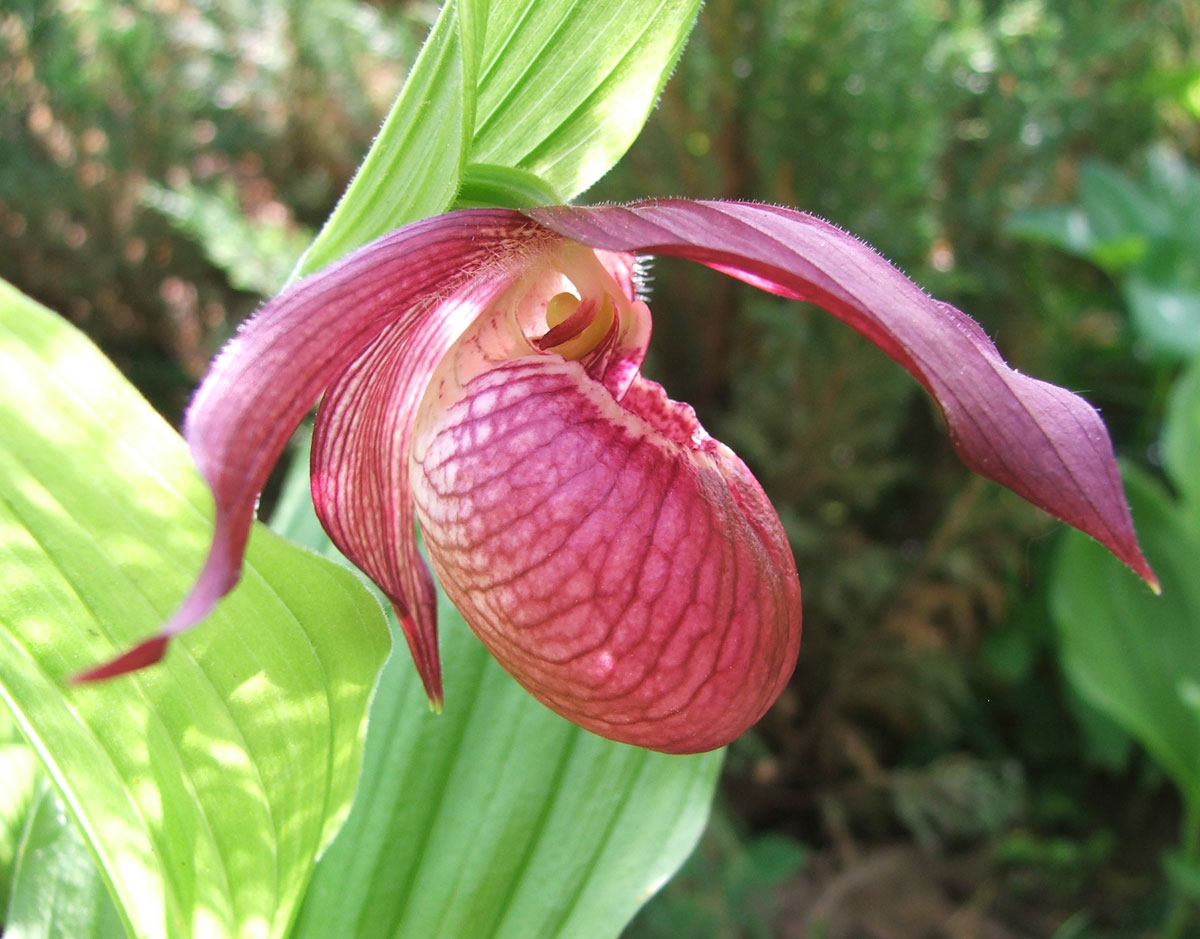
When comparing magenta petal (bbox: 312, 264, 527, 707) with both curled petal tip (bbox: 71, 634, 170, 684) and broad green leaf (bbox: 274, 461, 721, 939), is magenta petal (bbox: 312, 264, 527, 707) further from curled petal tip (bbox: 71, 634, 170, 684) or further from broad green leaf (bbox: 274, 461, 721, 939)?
curled petal tip (bbox: 71, 634, 170, 684)

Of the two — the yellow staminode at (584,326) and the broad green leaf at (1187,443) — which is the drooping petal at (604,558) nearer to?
→ the yellow staminode at (584,326)

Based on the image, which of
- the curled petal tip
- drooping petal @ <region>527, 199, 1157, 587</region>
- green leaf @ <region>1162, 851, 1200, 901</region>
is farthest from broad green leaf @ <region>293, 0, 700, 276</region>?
green leaf @ <region>1162, 851, 1200, 901</region>

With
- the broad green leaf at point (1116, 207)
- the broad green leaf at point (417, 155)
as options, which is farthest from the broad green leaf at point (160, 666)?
the broad green leaf at point (1116, 207)

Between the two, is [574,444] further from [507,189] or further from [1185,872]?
[1185,872]

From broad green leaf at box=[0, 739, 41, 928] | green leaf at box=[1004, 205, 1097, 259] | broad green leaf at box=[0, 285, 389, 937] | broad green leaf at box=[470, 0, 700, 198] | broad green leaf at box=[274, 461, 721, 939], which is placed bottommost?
broad green leaf at box=[0, 739, 41, 928]

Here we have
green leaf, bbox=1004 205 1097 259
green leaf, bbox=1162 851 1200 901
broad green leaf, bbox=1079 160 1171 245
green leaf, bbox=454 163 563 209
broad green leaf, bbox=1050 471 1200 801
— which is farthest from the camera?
broad green leaf, bbox=1079 160 1171 245

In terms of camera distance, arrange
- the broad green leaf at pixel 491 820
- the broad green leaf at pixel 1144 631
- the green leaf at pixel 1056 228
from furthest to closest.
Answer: the green leaf at pixel 1056 228 < the broad green leaf at pixel 1144 631 < the broad green leaf at pixel 491 820
